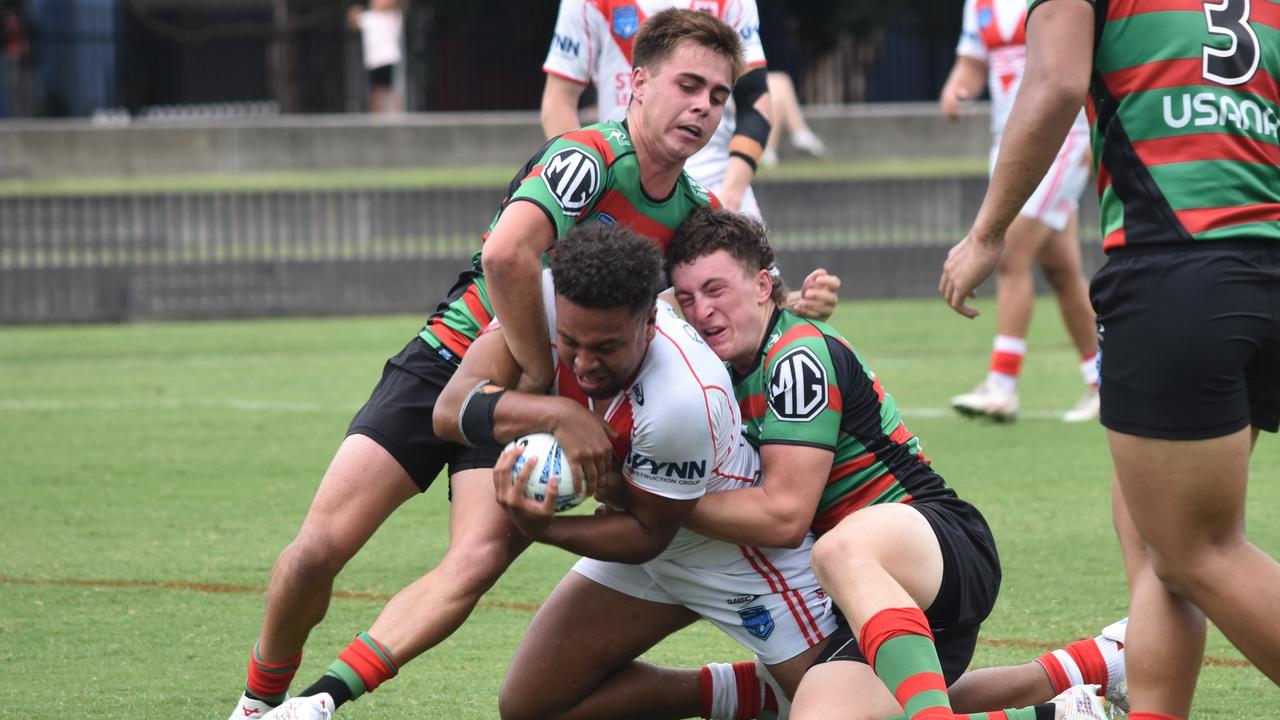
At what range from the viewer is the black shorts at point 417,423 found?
14.6 ft

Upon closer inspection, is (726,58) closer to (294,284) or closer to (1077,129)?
(1077,129)

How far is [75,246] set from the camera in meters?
13.6

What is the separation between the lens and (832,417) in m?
4.05

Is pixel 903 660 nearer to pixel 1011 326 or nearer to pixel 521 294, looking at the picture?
pixel 521 294

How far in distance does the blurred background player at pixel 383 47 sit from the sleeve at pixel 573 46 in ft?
45.9

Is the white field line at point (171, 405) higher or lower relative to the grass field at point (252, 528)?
lower

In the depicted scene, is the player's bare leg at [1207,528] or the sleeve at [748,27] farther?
the sleeve at [748,27]

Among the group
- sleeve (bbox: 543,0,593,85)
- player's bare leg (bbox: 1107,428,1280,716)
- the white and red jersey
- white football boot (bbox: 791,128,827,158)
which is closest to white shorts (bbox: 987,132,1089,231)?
the white and red jersey

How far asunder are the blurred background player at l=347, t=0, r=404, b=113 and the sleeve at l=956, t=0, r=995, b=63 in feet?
39.8

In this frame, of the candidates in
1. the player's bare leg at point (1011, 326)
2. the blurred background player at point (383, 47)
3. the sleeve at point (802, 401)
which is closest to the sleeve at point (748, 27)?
the player's bare leg at point (1011, 326)

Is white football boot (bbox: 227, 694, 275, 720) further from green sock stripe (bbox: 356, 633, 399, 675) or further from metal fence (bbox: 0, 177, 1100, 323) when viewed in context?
metal fence (bbox: 0, 177, 1100, 323)

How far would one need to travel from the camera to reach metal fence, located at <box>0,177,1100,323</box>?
1355 centimetres

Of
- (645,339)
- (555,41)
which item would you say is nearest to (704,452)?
(645,339)

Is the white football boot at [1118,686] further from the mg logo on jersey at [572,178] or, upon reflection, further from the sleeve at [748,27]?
the sleeve at [748,27]
